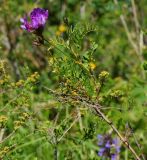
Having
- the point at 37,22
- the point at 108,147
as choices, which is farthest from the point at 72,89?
the point at 108,147

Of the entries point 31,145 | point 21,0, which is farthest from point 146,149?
point 21,0

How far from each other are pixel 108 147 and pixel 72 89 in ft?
3.22

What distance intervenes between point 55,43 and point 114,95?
0.32 meters

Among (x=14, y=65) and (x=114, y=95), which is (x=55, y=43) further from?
(x=14, y=65)

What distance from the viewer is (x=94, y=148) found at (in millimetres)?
2717

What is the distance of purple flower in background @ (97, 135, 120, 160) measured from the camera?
8.04 ft

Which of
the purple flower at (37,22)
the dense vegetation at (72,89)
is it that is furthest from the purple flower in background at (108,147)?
the purple flower at (37,22)

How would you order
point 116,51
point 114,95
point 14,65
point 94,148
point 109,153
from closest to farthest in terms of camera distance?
point 114,95
point 109,153
point 94,148
point 14,65
point 116,51

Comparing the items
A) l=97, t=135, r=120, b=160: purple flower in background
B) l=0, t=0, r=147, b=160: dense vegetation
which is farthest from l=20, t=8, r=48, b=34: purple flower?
l=97, t=135, r=120, b=160: purple flower in background

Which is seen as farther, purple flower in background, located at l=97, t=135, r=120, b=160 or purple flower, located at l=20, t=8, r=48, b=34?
purple flower in background, located at l=97, t=135, r=120, b=160

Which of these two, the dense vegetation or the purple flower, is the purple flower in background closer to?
the dense vegetation

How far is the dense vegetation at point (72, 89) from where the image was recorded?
1587 millimetres

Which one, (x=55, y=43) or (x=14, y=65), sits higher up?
(x=14, y=65)

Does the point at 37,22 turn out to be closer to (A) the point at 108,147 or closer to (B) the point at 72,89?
(B) the point at 72,89
